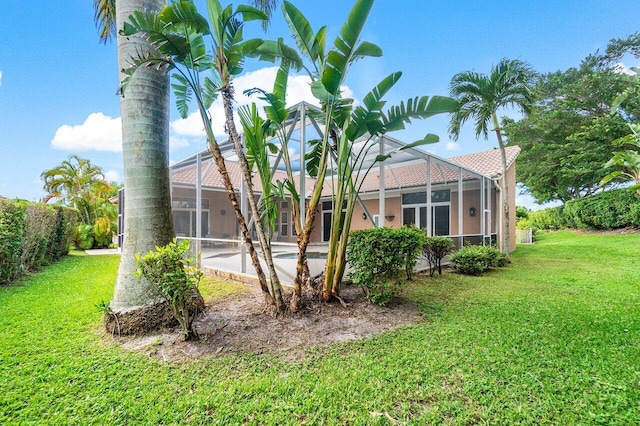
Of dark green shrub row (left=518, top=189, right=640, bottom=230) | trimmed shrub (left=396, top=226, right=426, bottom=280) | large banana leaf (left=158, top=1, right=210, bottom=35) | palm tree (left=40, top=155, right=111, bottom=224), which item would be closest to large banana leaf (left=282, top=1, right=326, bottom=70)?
large banana leaf (left=158, top=1, right=210, bottom=35)

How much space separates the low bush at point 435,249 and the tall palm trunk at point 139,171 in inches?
272

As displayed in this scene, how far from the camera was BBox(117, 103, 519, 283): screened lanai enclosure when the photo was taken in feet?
32.7

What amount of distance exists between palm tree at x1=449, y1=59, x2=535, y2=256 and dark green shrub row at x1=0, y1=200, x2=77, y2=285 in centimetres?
1372

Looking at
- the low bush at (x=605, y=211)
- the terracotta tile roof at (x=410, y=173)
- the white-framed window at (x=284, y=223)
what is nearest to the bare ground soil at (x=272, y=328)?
the terracotta tile roof at (x=410, y=173)

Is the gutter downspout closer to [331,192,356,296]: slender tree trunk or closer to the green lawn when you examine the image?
the green lawn

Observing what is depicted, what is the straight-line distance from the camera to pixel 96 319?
16.8 feet

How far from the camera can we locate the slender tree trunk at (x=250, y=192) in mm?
4763

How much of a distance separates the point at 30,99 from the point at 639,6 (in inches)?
1059

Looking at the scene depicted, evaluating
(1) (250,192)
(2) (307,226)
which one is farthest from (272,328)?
(1) (250,192)

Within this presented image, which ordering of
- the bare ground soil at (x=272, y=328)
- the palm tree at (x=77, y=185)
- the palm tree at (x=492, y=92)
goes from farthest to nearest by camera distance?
the palm tree at (x=77, y=185) → the palm tree at (x=492, y=92) → the bare ground soil at (x=272, y=328)

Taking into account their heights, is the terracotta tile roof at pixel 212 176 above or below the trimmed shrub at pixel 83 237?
above

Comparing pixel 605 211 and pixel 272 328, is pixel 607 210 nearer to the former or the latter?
pixel 605 211

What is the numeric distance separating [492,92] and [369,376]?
459 inches

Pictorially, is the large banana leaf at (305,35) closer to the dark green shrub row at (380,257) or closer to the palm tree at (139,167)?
the palm tree at (139,167)
